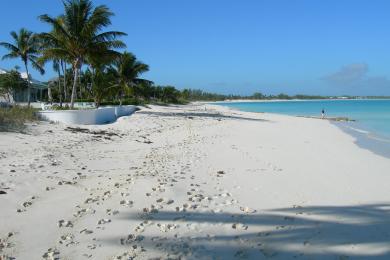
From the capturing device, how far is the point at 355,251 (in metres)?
4.59

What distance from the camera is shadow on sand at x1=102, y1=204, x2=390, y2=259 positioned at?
452 cm

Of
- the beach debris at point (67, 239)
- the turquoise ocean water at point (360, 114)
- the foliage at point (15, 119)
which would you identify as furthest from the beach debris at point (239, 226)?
the turquoise ocean water at point (360, 114)

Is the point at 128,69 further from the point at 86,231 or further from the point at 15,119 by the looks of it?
the point at 86,231

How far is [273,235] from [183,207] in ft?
4.97

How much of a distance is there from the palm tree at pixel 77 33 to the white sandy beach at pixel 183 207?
14.1 metres

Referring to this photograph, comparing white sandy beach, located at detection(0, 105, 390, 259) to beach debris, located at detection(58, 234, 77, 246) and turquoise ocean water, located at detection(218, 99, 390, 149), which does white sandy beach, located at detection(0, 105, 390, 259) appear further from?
turquoise ocean water, located at detection(218, 99, 390, 149)

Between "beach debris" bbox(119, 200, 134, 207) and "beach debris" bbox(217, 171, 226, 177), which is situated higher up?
"beach debris" bbox(119, 200, 134, 207)

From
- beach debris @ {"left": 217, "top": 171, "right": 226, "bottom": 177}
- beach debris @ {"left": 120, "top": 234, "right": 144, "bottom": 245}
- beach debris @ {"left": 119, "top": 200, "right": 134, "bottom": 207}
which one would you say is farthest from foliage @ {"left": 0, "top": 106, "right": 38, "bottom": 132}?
beach debris @ {"left": 120, "top": 234, "right": 144, "bottom": 245}

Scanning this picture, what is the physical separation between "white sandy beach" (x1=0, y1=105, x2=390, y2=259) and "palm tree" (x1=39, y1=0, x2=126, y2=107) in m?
14.1

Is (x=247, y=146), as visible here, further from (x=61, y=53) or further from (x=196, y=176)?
(x=61, y=53)

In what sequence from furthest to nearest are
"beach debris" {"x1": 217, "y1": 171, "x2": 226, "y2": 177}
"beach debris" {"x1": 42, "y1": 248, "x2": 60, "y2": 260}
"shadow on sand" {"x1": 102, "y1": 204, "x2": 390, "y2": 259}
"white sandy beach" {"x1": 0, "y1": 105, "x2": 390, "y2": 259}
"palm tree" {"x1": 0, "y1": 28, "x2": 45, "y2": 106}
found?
"palm tree" {"x1": 0, "y1": 28, "x2": 45, "y2": 106} → "beach debris" {"x1": 217, "y1": 171, "x2": 226, "y2": 177} → "white sandy beach" {"x1": 0, "y1": 105, "x2": 390, "y2": 259} → "shadow on sand" {"x1": 102, "y1": 204, "x2": 390, "y2": 259} → "beach debris" {"x1": 42, "y1": 248, "x2": 60, "y2": 260}

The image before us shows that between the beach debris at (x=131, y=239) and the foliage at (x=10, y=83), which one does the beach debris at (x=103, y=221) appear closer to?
the beach debris at (x=131, y=239)

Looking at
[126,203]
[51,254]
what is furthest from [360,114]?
[51,254]

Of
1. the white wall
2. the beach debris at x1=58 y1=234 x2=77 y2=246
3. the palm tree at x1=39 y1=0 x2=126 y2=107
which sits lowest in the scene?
the beach debris at x1=58 y1=234 x2=77 y2=246
